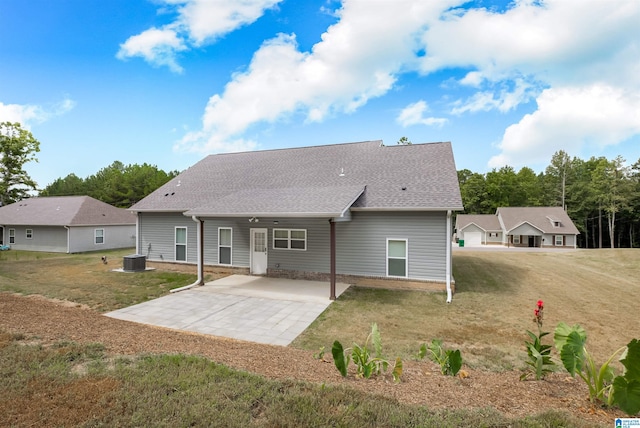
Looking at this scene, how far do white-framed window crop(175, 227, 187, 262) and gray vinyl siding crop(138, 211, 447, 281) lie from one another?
0.82 feet

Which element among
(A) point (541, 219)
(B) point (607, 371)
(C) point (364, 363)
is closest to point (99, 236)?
(C) point (364, 363)

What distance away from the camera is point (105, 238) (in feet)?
78.4

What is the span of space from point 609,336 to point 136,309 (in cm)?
1220

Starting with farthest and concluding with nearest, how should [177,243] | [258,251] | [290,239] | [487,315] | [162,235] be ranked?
1. [162,235]
2. [177,243]
3. [258,251]
4. [290,239]
5. [487,315]

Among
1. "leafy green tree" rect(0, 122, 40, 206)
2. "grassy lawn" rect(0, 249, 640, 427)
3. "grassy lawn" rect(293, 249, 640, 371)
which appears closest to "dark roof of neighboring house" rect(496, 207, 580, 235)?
"grassy lawn" rect(0, 249, 640, 427)

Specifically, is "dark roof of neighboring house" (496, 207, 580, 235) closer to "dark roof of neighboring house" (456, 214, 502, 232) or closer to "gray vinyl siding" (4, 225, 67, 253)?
"dark roof of neighboring house" (456, 214, 502, 232)

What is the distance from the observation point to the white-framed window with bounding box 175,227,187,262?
1404cm

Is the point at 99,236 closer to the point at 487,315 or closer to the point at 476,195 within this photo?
the point at 487,315

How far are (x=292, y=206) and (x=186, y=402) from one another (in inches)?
287

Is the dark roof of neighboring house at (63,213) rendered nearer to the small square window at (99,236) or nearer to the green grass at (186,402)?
the small square window at (99,236)

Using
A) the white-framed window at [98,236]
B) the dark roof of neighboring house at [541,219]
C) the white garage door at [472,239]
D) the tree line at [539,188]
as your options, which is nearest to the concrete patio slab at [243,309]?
the white-framed window at [98,236]

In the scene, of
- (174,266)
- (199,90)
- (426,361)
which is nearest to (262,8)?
(199,90)

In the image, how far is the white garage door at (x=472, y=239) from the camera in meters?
40.7

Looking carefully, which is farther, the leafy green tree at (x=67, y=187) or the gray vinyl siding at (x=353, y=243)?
the leafy green tree at (x=67, y=187)
